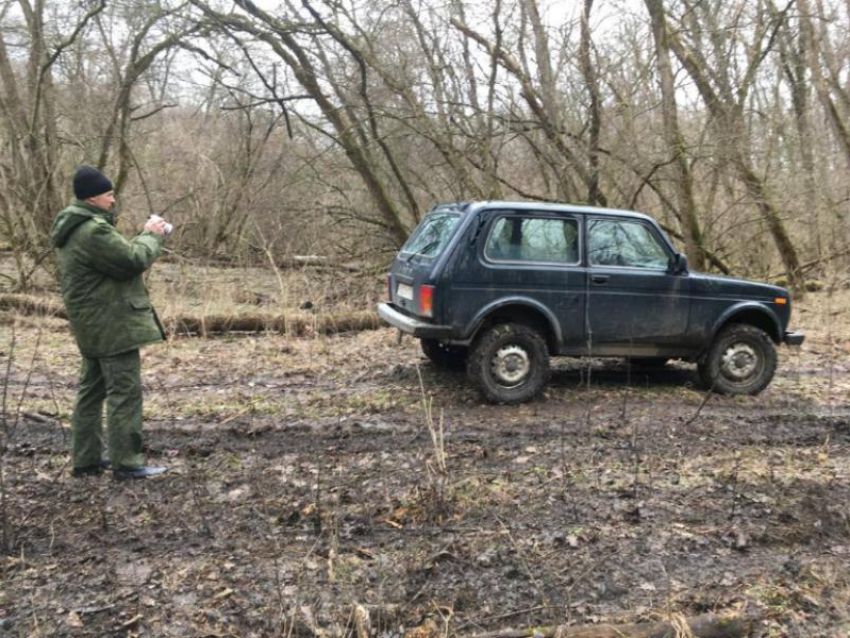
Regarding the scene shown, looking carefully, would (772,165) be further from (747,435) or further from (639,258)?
(747,435)

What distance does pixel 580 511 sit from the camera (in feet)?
14.4

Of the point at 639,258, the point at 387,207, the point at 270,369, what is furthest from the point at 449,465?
the point at 387,207

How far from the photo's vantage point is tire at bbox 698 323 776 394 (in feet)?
23.8

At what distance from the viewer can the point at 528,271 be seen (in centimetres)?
668

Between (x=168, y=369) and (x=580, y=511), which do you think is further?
(x=168, y=369)

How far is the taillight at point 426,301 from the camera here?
6.47 m

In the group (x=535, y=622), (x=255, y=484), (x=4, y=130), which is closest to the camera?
(x=535, y=622)

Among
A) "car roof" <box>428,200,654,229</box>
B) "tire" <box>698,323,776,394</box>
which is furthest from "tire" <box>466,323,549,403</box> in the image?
"tire" <box>698,323,776,394</box>

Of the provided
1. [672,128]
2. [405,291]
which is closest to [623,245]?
[405,291]

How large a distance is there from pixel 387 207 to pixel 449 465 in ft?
30.8

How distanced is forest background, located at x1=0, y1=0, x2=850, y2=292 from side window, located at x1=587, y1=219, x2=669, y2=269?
5.32m

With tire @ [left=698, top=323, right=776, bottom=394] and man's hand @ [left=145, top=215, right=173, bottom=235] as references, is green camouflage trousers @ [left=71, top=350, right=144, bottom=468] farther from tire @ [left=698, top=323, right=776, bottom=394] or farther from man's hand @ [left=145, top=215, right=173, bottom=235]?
tire @ [left=698, top=323, right=776, bottom=394]

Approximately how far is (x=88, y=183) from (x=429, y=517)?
2.94m

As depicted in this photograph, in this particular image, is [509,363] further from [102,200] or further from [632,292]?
[102,200]
